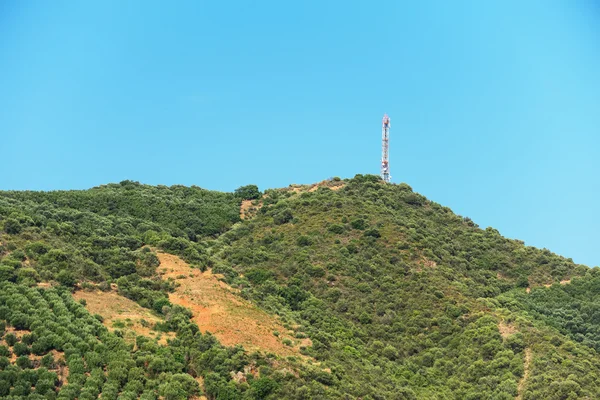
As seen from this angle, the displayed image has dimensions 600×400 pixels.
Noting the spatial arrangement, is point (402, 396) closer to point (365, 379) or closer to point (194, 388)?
point (365, 379)

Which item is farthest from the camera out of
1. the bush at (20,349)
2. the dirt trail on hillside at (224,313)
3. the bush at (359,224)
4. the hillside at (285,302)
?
the bush at (359,224)

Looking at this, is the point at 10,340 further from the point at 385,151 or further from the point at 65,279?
the point at 385,151

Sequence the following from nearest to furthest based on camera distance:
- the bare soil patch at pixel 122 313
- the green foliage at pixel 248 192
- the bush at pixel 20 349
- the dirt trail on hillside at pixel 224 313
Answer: the bush at pixel 20 349, the bare soil patch at pixel 122 313, the dirt trail on hillside at pixel 224 313, the green foliage at pixel 248 192

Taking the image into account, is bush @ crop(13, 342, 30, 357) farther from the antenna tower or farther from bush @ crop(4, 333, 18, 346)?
the antenna tower

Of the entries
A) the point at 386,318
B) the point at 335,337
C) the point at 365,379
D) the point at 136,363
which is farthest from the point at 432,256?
the point at 136,363

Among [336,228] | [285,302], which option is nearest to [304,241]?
[336,228]

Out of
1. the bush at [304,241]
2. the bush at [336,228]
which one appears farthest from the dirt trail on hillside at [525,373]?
the bush at [336,228]

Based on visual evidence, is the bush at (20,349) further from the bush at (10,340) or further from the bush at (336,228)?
the bush at (336,228)
